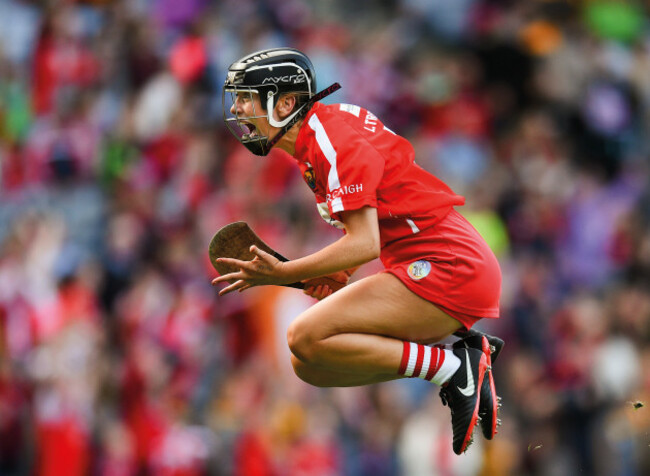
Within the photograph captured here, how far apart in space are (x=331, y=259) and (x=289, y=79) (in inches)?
35.0

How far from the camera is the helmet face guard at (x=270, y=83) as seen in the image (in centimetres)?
506

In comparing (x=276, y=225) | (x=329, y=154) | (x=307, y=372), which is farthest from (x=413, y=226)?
(x=276, y=225)

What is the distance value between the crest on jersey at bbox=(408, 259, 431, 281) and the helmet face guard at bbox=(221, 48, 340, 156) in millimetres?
855

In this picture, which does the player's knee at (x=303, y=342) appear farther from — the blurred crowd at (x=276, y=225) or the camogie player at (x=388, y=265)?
the blurred crowd at (x=276, y=225)

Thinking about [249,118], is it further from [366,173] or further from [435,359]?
[435,359]

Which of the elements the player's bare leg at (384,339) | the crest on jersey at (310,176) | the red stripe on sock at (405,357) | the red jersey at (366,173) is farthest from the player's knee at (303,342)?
the crest on jersey at (310,176)

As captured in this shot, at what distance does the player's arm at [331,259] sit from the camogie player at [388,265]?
0.11 ft

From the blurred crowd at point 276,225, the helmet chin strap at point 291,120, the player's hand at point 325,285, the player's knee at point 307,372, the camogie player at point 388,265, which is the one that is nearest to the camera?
the camogie player at point 388,265

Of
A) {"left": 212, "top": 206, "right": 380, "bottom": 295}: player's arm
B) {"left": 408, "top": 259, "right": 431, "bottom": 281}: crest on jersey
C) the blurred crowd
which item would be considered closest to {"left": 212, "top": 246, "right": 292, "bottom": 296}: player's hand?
{"left": 212, "top": 206, "right": 380, "bottom": 295}: player's arm

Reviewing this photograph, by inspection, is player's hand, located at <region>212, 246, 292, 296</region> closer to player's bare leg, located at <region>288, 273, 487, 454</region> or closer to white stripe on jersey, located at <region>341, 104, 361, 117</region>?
player's bare leg, located at <region>288, 273, 487, 454</region>

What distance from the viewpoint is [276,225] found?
9.37 m

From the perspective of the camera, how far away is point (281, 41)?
10766 mm

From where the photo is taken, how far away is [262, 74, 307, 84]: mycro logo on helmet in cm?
506

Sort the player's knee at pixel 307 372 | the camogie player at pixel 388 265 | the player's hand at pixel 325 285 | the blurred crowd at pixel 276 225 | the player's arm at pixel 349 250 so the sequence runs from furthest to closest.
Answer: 1. the blurred crowd at pixel 276 225
2. the player's hand at pixel 325 285
3. the player's knee at pixel 307 372
4. the camogie player at pixel 388 265
5. the player's arm at pixel 349 250
